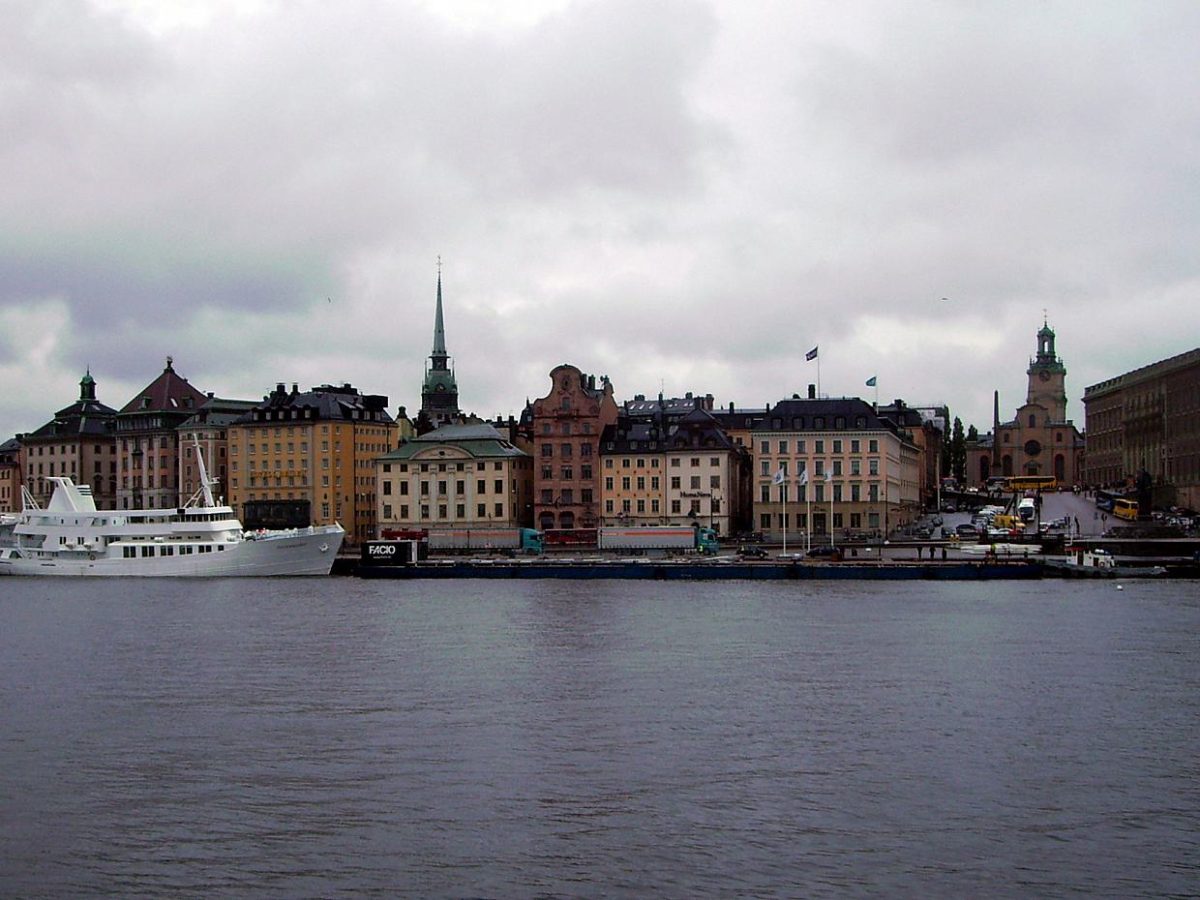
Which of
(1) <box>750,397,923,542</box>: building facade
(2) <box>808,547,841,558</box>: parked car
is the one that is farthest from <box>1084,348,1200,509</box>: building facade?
(2) <box>808,547,841,558</box>: parked car

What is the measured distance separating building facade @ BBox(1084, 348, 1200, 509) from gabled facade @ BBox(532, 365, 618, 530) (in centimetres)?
5692

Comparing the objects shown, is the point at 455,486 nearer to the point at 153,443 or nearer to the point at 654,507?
the point at 654,507

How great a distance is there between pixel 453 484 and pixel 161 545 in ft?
130

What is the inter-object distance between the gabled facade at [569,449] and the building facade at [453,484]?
393 cm

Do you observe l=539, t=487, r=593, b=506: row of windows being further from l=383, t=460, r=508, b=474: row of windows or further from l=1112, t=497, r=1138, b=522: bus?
l=1112, t=497, r=1138, b=522: bus

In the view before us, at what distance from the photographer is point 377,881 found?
28375mm

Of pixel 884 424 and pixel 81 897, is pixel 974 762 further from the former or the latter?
pixel 884 424

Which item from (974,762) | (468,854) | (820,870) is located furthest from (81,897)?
(974,762)

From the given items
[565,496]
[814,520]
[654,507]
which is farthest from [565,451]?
[814,520]

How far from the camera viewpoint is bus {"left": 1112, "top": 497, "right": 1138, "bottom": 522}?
5453 inches

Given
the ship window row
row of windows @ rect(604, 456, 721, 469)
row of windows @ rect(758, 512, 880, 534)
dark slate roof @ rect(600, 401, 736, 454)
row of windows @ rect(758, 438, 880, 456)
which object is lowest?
the ship window row

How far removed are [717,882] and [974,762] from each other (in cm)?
1158

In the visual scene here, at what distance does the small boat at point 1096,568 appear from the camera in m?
102

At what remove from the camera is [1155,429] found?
16838 centimetres
